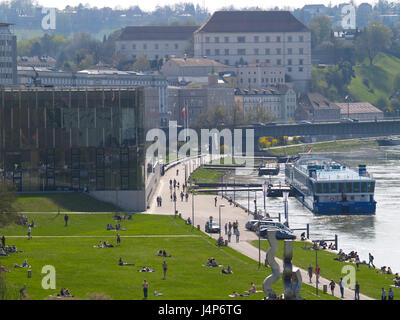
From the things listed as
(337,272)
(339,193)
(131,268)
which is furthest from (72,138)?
(131,268)

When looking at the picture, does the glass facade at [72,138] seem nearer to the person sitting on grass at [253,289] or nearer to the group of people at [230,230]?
the group of people at [230,230]

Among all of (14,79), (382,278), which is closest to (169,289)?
(382,278)

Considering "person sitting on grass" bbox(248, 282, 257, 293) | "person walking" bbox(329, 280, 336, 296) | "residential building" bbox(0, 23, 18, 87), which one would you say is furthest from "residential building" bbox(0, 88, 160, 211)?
"residential building" bbox(0, 23, 18, 87)

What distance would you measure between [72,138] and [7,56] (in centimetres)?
7677

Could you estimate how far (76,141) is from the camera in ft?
273

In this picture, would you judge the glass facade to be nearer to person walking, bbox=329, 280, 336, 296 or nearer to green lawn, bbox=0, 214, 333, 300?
green lawn, bbox=0, 214, 333, 300

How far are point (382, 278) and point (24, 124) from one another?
3348cm

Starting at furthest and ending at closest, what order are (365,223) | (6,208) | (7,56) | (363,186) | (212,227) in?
(7,56)
(363,186)
(365,223)
(212,227)
(6,208)

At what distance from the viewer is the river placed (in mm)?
70375

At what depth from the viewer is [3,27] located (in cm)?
15862

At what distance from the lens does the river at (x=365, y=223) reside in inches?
2771

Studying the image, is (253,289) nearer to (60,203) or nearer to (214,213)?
(60,203)

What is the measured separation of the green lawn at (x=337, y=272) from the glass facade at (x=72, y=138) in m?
17.5
